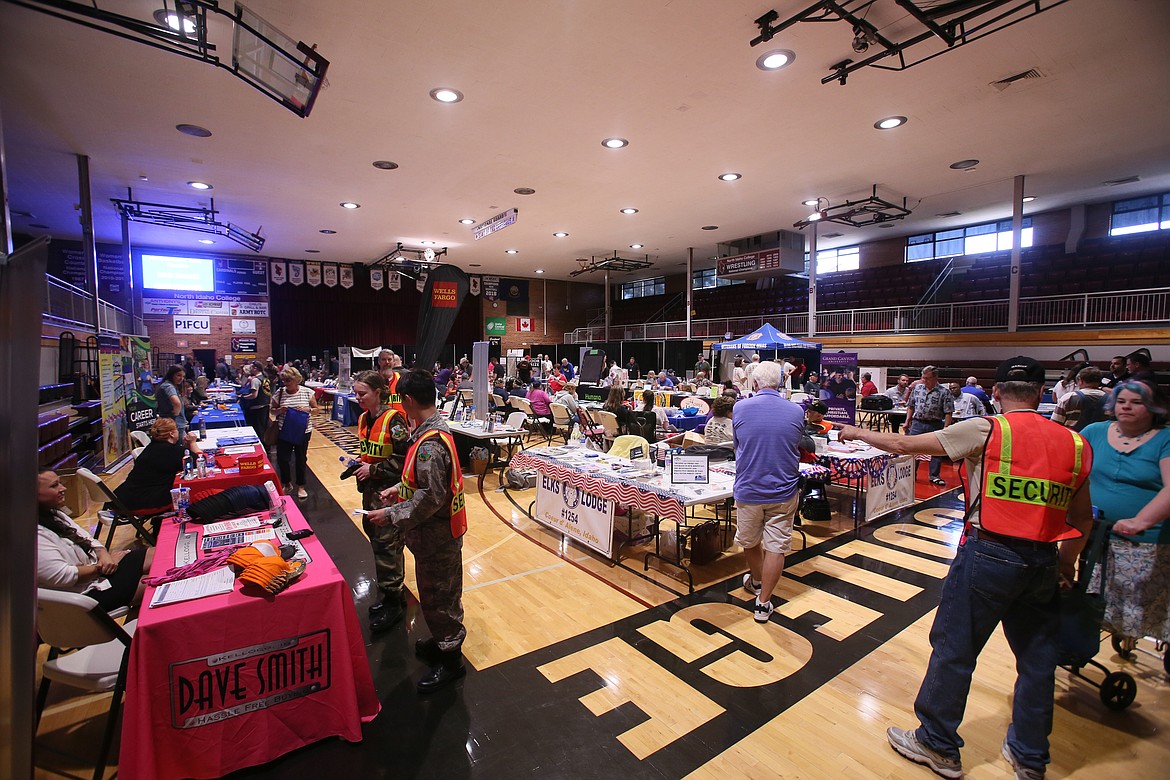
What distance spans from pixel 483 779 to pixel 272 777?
91 centimetres

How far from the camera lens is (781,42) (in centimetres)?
519

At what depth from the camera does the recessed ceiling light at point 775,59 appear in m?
5.37

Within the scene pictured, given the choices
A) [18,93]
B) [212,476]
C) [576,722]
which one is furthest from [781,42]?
[18,93]

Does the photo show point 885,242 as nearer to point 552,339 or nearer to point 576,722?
point 552,339

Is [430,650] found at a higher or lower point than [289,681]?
lower

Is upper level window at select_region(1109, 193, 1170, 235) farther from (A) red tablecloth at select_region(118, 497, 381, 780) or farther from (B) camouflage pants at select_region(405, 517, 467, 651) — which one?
(A) red tablecloth at select_region(118, 497, 381, 780)

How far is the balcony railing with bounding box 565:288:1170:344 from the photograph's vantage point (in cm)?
1079

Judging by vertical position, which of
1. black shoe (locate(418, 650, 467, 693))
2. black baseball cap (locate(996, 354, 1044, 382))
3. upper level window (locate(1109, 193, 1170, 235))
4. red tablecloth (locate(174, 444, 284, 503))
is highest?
upper level window (locate(1109, 193, 1170, 235))

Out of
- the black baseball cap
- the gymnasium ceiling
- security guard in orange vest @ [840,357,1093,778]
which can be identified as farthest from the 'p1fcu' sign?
the black baseball cap

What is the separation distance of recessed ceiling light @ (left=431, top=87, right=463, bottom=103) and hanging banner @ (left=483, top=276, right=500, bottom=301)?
16.2 metres

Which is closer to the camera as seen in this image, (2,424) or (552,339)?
(2,424)

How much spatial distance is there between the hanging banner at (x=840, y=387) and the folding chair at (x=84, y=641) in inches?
337

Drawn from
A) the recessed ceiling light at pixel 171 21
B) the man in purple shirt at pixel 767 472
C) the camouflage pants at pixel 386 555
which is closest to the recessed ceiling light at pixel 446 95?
the recessed ceiling light at pixel 171 21

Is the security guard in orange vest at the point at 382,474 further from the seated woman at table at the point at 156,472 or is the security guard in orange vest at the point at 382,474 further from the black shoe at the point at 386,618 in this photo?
the seated woman at table at the point at 156,472
